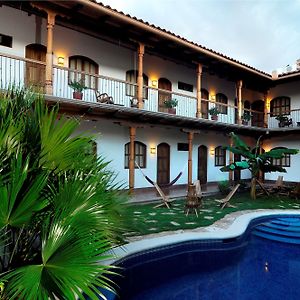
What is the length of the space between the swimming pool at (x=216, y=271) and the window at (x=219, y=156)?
9.92 m

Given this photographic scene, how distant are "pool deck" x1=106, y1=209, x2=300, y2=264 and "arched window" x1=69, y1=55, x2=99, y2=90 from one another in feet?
23.6

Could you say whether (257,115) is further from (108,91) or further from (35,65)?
(35,65)

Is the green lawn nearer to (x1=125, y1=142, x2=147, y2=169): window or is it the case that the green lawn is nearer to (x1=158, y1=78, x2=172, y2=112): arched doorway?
(x1=125, y1=142, x2=147, y2=169): window

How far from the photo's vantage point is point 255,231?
345 inches

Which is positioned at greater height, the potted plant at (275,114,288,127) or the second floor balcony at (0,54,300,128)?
the second floor balcony at (0,54,300,128)

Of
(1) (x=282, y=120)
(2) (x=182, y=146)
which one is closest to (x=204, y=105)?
(2) (x=182, y=146)

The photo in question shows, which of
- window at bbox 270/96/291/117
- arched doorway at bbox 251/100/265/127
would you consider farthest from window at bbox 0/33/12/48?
window at bbox 270/96/291/117

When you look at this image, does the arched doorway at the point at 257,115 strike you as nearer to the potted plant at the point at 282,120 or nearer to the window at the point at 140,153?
the potted plant at the point at 282,120

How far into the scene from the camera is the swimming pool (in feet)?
16.8

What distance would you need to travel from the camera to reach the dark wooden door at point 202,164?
16781mm

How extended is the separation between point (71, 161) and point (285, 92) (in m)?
18.5

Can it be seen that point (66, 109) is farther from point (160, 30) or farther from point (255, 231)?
point (255, 231)

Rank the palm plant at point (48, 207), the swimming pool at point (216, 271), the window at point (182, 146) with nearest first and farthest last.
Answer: the palm plant at point (48, 207) < the swimming pool at point (216, 271) < the window at point (182, 146)

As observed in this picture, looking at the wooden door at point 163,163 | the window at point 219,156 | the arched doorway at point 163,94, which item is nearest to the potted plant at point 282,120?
the window at point 219,156
